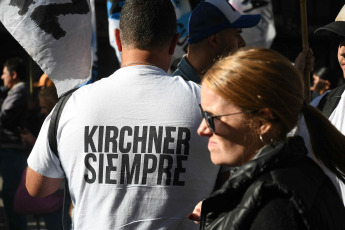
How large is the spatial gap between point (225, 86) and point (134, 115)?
1.74ft

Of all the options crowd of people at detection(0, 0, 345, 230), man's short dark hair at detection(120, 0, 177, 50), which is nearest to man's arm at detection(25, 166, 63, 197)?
crowd of people at detection(0, 0, 345, 230)

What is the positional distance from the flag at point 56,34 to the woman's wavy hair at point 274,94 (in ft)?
4.69

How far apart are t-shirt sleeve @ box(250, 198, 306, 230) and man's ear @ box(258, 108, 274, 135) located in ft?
0.77

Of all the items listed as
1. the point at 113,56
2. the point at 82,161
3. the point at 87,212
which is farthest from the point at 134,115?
the point at 113,56

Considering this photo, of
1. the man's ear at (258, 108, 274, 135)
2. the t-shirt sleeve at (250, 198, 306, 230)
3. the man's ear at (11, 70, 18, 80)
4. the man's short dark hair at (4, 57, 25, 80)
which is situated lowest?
the man's ear at (11, 70, 18, 80)

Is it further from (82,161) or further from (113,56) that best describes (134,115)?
(113,56)

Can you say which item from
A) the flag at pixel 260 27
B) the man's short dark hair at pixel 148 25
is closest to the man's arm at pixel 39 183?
Answer: the man's short dark hair at pixel 148 25

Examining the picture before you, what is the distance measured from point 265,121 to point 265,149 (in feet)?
0.25

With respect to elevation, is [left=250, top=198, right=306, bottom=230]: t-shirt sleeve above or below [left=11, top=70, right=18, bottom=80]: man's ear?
above

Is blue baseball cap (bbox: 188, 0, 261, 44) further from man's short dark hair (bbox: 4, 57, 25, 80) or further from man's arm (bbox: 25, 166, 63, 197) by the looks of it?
man's short dark hair (bbox: 4, 57, 25, 80)

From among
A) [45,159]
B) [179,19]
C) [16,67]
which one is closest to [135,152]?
[45,159]

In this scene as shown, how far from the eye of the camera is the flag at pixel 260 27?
538 cm

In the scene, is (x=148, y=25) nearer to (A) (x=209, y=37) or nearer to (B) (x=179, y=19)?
(A) (x=209, y=37)

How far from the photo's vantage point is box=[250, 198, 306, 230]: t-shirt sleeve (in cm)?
150
